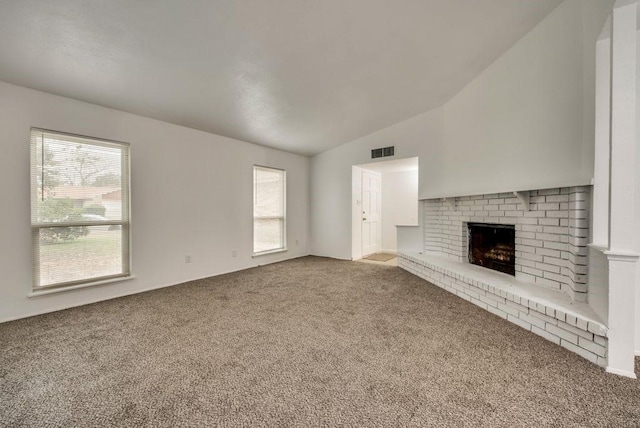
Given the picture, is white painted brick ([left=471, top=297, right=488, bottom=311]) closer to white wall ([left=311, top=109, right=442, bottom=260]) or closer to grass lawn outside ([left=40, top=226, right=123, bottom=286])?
white wall ([left=311, top=109, right=442, bottom=260])

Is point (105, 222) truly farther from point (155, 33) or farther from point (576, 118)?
point (576, 118)

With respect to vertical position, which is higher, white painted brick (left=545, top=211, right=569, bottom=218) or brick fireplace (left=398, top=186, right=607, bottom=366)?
white painted brick (left=545, top=211, right=569, bottom=218)

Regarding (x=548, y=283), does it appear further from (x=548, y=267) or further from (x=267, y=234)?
(x=267, y=234)

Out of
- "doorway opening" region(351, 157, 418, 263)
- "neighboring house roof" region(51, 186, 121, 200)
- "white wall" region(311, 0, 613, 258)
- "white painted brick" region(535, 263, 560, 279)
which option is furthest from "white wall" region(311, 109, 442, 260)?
"neighboring house roof" region(51, 186, 121, 200)

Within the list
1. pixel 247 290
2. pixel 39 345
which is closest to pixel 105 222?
pixel 39 345

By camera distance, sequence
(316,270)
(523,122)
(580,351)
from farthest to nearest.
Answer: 1. (316,270)
2. (523,122)
3. (580,351)

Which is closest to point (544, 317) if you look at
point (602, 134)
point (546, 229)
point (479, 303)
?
point (479, 303)

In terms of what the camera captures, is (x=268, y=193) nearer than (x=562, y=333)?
No

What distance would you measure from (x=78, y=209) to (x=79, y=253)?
1.70 ft

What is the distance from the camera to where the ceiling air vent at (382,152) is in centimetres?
490

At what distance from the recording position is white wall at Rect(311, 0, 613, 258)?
2.11 metres

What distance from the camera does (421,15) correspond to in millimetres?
2102

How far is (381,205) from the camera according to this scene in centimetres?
664

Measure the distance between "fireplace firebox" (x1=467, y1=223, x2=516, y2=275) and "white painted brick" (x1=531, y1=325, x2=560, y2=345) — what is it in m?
0.84
